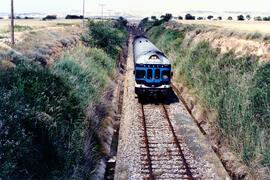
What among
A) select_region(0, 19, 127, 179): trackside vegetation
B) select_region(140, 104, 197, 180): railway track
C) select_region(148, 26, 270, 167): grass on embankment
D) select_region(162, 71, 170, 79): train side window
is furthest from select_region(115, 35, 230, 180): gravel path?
select_region(162, 71, 170, 79): train side window

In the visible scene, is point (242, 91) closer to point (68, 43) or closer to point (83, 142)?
point (83, 142)

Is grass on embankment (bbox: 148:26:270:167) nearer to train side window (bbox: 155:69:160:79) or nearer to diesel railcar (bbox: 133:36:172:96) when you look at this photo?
diesel railcar (bbox: 133:36:172:96)

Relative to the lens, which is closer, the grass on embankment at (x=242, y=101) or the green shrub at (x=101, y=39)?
the grass on embankment at (x=242, y=101)

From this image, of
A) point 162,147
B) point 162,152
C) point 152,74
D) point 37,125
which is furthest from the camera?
point 152,74

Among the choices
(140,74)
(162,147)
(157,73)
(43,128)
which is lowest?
(162,147)

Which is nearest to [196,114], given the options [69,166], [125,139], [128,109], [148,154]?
[128,109]

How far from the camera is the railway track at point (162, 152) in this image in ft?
50.2

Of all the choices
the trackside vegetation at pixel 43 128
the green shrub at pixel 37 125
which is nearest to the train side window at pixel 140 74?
the trackside vegetation at pixel 43 128

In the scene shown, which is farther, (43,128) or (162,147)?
(162,147)

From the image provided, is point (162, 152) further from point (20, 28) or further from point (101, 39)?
point (20, 28)

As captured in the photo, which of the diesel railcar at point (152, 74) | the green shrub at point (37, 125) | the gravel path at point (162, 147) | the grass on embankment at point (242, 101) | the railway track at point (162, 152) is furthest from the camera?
the diesel railcar at point (152, 74)

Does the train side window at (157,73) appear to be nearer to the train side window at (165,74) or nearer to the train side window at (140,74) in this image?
the train side window at (165,74)

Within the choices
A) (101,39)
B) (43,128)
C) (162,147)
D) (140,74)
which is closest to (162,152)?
(162,147)

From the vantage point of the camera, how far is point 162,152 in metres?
17.6
